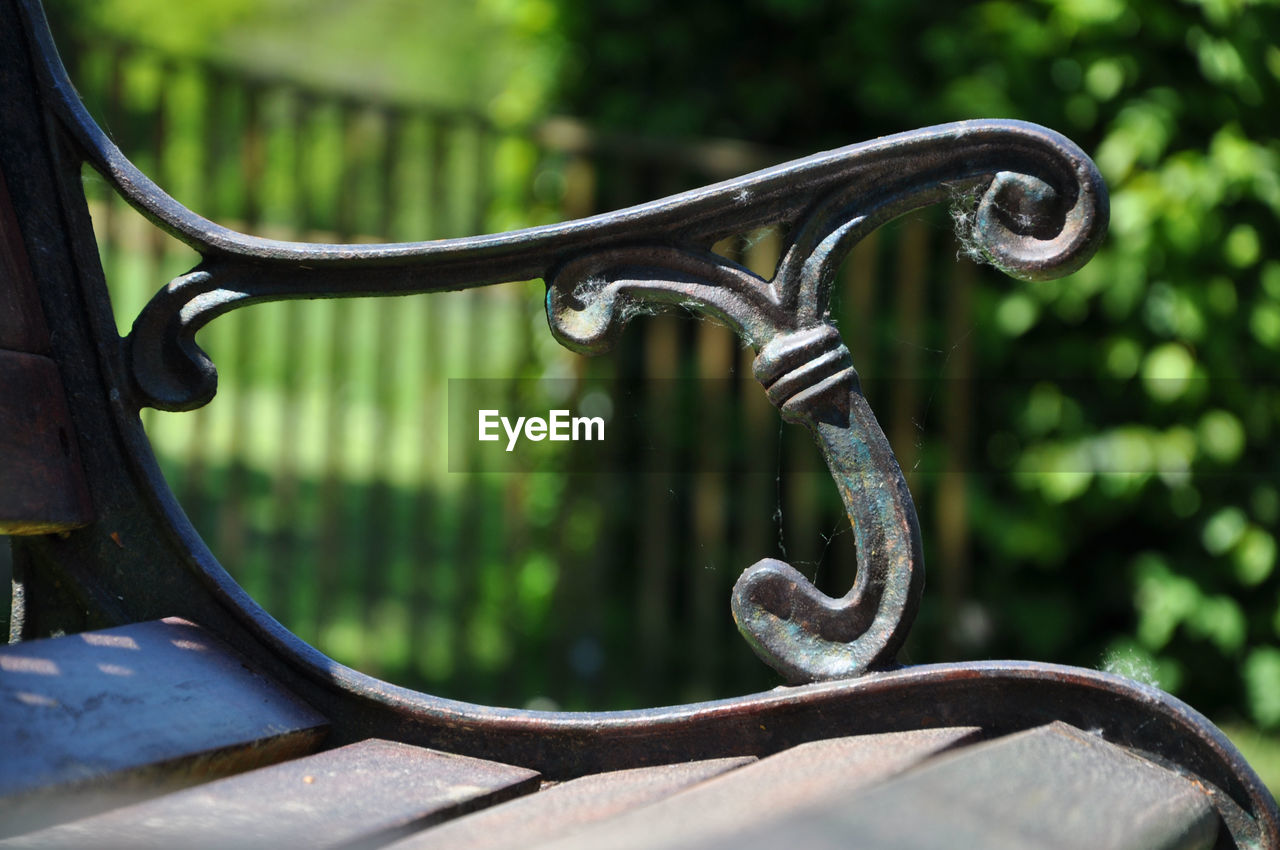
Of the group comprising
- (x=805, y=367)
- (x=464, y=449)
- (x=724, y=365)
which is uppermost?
(x=724, y=365)

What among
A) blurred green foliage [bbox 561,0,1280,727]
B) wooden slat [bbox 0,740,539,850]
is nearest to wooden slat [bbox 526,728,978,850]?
wooden slat [bbox 0,740,539,850]

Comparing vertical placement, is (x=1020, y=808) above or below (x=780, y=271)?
below

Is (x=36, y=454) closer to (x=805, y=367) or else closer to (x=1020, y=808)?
(x=805, y=367)

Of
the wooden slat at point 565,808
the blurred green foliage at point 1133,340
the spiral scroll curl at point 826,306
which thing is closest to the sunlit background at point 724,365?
the blurred green foliage at point 1133,340

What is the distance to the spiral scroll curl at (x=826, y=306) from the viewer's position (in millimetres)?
995

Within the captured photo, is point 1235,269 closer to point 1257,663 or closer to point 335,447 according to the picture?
point 1257,663

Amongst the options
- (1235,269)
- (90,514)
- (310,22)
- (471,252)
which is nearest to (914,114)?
(1235,269)

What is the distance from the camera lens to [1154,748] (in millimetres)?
935

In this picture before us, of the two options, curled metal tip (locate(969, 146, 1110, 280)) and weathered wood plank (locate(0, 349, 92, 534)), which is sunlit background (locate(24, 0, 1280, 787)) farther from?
weathered wood plank (locate(0, 349, 92, 534))

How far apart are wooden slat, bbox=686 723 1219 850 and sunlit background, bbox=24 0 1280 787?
7.33ft

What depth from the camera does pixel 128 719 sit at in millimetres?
927

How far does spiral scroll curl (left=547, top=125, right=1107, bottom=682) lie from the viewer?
995 millimetres

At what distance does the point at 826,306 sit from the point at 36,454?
724mm

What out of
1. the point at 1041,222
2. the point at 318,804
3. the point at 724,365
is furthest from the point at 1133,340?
the point at 318,804
